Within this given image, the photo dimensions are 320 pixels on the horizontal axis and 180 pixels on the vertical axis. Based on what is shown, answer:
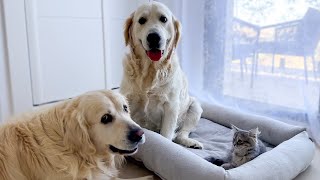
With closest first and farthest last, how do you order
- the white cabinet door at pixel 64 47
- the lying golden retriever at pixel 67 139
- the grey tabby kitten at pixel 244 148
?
the lying golden retriever at pixel 67 139 → the grey tabby kitten at pixel 244 148 → the white cabinet door at pixel 64 47

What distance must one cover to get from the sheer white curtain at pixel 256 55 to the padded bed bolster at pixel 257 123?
1.02 ft

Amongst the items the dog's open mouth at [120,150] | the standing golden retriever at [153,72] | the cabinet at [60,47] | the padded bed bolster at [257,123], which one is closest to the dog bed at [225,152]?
the padded bed bolster at [257,123]

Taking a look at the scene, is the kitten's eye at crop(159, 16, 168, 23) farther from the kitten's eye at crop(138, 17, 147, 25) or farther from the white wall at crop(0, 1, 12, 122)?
the white wall at crop(0, 1, 12, 122)

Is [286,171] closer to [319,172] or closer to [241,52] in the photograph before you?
[319,172]

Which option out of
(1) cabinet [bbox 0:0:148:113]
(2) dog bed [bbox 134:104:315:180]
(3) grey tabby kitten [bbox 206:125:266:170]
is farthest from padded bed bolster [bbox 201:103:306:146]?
(1) cabinet [bbox 0:0:148:113]

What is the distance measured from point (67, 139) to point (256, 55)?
1680 millimetres

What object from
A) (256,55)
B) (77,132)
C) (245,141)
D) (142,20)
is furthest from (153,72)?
(256,55)

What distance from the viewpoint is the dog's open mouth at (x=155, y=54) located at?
168 centimetres

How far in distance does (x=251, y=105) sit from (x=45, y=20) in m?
1.73

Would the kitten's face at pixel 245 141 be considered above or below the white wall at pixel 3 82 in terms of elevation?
below

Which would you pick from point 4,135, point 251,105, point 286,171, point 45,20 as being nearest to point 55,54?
point 45,20

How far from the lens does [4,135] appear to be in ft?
3.70

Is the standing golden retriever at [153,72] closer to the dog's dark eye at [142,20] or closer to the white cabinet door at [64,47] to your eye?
the dog's dark eye at [142,20]

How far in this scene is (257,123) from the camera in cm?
200
